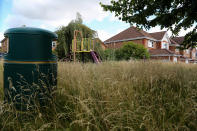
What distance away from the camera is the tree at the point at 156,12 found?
367 centimetres

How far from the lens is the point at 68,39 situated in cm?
1609

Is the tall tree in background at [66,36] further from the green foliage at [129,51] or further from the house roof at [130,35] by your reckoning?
the house roof at [130,35]

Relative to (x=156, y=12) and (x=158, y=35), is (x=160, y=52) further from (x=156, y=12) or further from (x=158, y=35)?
(x=156, y=12)

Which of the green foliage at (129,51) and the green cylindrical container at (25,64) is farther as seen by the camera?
the green foliage at (129,51)

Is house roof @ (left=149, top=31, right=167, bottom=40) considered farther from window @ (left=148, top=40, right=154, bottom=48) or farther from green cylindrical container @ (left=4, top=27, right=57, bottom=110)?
green cylindrical container @ (left=4, top=27, right=57, bottom=110)

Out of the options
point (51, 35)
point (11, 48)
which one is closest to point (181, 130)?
point (51, 35)

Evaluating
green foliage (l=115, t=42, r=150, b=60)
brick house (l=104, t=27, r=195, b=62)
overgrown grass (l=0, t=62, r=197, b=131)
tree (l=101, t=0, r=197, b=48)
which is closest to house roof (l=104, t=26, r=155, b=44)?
brick house (l=104, t=27, r=195, b=62)

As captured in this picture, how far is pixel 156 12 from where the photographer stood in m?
4.05

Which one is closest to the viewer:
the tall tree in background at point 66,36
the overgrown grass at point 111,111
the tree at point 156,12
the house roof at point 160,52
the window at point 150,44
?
the overgrown grass at point 111,111

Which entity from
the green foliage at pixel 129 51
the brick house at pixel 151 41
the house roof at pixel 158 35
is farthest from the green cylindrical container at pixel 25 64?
the house roof at pixel 158 35

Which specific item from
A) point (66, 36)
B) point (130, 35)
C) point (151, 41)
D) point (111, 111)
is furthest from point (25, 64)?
point (151, 41)

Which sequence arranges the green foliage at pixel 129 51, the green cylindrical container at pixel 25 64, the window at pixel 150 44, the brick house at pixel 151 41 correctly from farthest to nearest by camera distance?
the window at pixel 150 44 < the brick house at pixel 151 41 < the green foliage at pixel 129 51 < the green cylindrical container at pixel 25 64

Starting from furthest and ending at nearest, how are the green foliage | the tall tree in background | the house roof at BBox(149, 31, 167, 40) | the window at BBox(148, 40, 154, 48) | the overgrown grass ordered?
the house roof at BBox(149, 31, 167, 40) → the window at BBox(148, 40, 154, 48) → the green foliage → the tall tree in background → the overgrown grass

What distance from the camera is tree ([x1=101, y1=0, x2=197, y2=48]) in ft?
12.0
